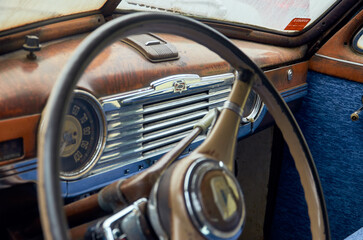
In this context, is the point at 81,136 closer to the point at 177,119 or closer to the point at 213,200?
the point at 177,119

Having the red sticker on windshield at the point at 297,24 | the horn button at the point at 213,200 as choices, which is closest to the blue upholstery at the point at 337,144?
the red sticker on windshield at the point at 297,24

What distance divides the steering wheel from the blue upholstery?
1117 mm

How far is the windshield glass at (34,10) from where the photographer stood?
1.16m

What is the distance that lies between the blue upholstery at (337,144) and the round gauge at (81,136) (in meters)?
1.30

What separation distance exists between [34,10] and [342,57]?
4.57 ft

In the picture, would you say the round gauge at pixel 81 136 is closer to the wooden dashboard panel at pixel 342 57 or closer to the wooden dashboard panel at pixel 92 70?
the wooden dashboard panel at pixel 92 70

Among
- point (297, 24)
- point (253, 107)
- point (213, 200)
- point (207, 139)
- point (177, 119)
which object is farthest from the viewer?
point (297, 24)

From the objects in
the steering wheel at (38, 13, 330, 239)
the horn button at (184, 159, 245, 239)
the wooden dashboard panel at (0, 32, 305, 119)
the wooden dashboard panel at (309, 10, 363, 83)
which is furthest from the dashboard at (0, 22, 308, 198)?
the wooden dashboard panel at (309, 10, 363, 83)

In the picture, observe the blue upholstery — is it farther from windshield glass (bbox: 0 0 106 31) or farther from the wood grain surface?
windshield glass (bbox: 0 0 106 31)

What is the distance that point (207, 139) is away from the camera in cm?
83

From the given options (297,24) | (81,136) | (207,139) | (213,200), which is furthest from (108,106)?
(297,24)

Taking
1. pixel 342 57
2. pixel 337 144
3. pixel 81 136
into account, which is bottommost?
pixel 337 144

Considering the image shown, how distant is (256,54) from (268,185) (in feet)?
2.75

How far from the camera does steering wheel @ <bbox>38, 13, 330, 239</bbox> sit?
1.72 feet
